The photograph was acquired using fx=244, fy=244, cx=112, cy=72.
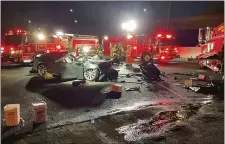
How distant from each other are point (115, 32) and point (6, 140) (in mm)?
41319

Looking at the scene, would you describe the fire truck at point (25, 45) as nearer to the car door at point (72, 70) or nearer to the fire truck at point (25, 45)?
the fire truck at point (25, 45)

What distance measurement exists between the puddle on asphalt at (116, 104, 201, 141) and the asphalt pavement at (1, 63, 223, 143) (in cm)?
15

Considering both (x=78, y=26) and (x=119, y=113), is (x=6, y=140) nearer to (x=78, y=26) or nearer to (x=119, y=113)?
(x=119, y=113)

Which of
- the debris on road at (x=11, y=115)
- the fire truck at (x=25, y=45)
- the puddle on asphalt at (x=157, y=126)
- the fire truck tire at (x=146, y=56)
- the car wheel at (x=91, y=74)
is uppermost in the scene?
the fire truck at (x=25, y=45)

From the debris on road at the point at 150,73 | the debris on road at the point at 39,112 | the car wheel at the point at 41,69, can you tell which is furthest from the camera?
the car wheel at the point at 41,69

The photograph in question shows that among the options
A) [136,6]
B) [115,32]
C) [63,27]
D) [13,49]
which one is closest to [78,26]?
[63,27]

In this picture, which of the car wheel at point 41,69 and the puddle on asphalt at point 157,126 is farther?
the car wheel at point 41,69

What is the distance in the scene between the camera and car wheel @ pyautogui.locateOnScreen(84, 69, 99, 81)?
11.4 metres

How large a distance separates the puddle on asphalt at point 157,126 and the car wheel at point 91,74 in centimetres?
517

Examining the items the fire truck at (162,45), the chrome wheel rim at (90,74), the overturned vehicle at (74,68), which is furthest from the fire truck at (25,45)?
the fire truck at (162,45)

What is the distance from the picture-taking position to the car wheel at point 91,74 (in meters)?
11.4

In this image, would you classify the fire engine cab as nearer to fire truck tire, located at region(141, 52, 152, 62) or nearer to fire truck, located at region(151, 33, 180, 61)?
fire truck tire, located at region(141, 52, 152, 62)

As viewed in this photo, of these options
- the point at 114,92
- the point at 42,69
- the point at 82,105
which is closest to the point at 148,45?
the point at 42,69

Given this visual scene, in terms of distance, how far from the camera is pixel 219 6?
37.6m
